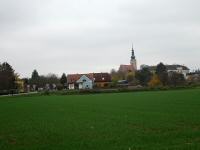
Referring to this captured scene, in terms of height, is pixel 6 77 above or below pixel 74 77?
below

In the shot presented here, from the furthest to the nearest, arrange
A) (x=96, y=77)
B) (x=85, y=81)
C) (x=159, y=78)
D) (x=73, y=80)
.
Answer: (x=73, y=80), (x=96, y=77), (x=85, y=81), (x=159, y=78)

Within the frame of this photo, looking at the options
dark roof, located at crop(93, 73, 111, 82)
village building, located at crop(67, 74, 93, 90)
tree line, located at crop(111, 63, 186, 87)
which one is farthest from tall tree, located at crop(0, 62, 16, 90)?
dark roof, located at crop(93, 73, 111, 82)

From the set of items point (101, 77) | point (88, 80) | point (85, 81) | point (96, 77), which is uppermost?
point (96, 77)

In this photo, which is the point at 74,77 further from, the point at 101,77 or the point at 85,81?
the point at 101,77

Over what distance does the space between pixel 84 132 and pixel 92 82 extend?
459ft

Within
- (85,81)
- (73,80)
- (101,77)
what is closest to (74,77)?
(73,80)

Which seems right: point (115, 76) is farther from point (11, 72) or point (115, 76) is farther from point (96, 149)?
point (96, 149)

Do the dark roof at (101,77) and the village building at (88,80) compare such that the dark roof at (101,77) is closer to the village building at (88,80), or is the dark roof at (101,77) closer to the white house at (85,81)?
the village building at (88,80)

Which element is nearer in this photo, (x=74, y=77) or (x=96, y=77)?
(x=96, y=77)

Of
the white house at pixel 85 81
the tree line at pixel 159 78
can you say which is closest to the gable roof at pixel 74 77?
the white house at pixel 85 81

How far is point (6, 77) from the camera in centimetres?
10706

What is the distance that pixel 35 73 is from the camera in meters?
176

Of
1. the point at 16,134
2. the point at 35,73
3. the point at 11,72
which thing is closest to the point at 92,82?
the point at 35,73

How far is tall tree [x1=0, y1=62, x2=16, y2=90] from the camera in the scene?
10645 cm
